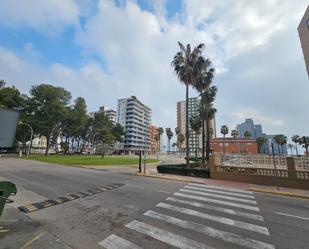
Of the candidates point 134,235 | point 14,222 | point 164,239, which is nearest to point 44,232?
point 14,222

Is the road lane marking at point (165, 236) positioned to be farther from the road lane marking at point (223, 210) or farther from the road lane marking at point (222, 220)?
the road lane marking at point (223, 210)

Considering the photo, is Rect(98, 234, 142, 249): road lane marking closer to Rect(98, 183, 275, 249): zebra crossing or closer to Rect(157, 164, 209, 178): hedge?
Rect(98, 183, 275, 249): zebra crossing

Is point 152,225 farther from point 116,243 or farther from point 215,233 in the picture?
point 215,233

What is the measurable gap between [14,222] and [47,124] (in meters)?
50.8

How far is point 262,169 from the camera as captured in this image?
52.6 ft

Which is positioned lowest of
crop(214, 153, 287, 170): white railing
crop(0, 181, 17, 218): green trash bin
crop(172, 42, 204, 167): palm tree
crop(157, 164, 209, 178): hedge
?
crop(157, 164, 209, 178): hedge

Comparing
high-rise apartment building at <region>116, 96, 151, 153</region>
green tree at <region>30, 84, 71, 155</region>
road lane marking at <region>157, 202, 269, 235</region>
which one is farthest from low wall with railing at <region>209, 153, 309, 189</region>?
high-rise apartment building at <region>116, 96, 151, 153</region>

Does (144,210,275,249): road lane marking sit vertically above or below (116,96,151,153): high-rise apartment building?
below

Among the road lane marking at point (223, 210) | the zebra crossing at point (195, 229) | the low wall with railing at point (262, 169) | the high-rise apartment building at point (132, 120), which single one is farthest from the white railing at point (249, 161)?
the high-rise apartment building at point (132, 120)

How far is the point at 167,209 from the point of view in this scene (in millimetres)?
7605

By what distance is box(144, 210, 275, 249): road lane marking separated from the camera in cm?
485

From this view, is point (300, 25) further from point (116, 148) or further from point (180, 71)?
point (116, 148)

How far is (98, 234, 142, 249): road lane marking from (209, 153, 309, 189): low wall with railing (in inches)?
547

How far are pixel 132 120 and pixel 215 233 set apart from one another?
122969mm
